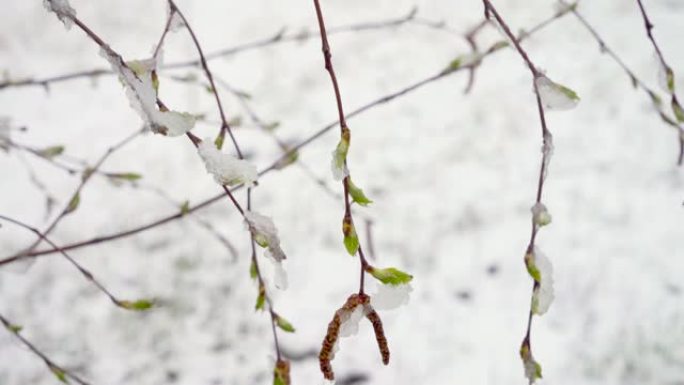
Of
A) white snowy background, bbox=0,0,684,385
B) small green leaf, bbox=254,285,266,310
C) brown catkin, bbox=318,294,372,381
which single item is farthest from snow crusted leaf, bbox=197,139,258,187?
white snowy background, bbox=0,0,684,385

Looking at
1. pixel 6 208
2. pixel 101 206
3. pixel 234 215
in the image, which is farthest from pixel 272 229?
pixel 6 208

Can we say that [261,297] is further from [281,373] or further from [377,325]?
[377,325]

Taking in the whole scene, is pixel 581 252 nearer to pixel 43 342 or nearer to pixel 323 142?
pixel 323 142

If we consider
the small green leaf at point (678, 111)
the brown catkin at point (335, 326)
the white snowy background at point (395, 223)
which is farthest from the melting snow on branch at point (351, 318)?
the white snowy background at point (395, 223)

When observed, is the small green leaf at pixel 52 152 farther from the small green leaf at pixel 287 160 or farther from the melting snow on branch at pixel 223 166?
the melting snow on branch at pixel 223 166

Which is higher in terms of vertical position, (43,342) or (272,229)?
(43,342)
